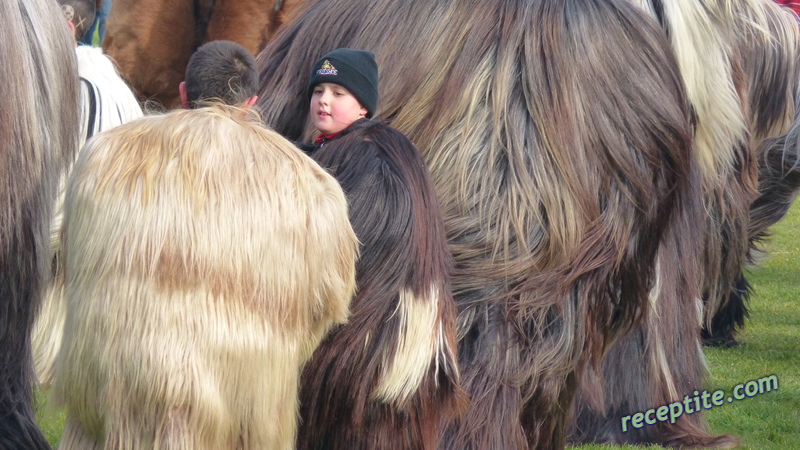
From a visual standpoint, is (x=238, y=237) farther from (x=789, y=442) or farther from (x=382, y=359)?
(x=789, y=442)

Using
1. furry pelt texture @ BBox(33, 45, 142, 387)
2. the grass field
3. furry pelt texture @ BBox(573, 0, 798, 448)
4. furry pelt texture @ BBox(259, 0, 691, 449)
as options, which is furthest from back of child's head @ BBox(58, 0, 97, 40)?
furry pelt texture @ BBox(573, 0, 798, 448)

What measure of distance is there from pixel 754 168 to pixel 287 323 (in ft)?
9.98

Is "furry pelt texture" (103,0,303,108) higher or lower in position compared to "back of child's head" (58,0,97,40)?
lower

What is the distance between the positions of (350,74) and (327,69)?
0.07 metres

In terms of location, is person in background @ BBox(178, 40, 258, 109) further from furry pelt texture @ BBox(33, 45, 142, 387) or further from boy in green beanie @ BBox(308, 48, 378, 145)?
furry pelt texture @ BBox(33, 45, 142, 387)

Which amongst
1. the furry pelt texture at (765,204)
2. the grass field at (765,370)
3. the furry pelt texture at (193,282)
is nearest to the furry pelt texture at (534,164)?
the furry pelt texture at (193,282)

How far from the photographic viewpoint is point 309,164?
103 inches

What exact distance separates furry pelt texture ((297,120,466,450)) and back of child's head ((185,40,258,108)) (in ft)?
1.68

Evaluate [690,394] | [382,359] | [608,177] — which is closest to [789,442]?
[690,394]

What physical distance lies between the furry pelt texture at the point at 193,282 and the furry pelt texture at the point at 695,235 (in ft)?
5.66

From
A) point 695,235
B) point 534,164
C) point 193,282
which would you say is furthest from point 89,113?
point 695,235

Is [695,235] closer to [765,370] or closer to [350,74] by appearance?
[350,74]

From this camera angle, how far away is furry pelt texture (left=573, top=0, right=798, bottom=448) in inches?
160

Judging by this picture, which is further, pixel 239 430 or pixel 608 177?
pixel 608 177
